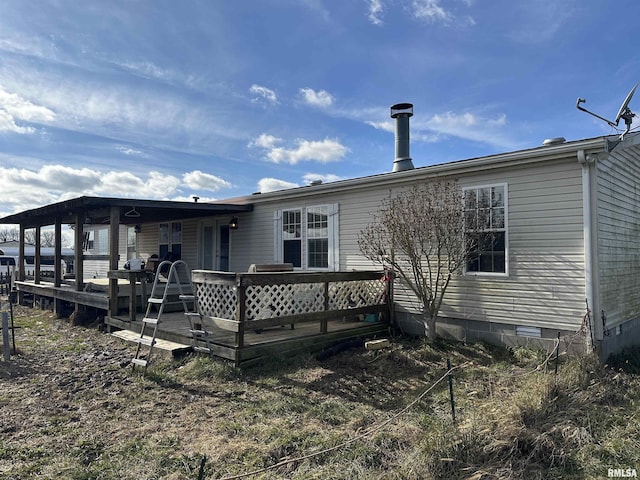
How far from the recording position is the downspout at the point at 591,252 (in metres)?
5.56

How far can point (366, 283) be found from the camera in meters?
7.65

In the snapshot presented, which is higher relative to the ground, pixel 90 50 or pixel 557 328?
pixel 90 50

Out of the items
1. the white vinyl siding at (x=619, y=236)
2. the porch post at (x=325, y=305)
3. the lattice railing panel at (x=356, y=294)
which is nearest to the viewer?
the white vinyl siding at (x=619, y=236)

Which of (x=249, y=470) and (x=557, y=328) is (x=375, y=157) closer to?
(x=557, y=328)

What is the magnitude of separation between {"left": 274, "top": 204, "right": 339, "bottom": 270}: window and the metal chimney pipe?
2127 mm

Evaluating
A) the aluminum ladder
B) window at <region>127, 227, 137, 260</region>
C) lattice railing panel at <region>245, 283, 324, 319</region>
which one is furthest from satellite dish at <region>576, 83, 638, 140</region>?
window at <region>127, 227, 137, 260</region>

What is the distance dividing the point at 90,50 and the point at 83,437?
7.46m

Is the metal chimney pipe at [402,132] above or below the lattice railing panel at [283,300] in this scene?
above

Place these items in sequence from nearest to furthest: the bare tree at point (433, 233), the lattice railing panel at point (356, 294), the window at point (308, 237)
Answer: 1. the bare tree at point (433, 233)
2. the lattice railing panel at point (356, 294)
3. the window at point (308, 237)

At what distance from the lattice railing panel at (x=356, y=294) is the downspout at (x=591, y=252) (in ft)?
10.5

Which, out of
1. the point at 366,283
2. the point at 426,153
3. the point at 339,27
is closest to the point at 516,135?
the point at 426,153

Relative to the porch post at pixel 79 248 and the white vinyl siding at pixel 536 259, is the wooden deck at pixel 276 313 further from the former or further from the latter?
the porch post at pixel 79 248

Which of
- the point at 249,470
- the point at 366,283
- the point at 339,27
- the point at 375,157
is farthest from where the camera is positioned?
the point at 375,157

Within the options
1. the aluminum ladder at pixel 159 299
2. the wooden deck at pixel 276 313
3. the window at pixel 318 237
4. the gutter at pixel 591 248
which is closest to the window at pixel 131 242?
the aluminum ladder at pixel 159 299
